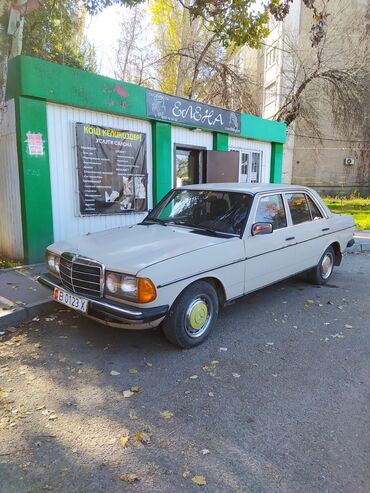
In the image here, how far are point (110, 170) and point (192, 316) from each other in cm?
486

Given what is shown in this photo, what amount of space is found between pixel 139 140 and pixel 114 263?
5.33 m

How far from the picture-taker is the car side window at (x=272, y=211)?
15.5 feet

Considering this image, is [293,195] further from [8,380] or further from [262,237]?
[8,380]

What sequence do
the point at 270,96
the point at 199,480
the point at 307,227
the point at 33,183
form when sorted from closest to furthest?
1. the point at 199,480
2. the point at 307,227
3. the point at 33,183
4. the point at 270,96

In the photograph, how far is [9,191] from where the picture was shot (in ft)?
→ 22.9

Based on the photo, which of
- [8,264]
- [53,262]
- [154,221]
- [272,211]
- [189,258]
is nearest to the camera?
[189,258]

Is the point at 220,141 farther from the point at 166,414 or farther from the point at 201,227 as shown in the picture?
the point at 166,414

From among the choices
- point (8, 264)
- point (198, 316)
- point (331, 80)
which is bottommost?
point (8, 264)

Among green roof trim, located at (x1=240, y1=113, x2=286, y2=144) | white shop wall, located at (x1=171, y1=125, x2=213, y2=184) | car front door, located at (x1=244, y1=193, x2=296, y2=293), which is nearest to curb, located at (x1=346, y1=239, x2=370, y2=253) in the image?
green roof trim, located at (x1=240, y1=113, x2=286, y2=144)

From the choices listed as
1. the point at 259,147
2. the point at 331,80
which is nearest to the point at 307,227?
the point at 259,147

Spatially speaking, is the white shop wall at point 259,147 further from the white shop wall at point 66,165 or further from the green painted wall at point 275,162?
the white shop wall at point 66,165

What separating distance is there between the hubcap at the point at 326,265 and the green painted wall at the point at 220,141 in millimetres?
5069

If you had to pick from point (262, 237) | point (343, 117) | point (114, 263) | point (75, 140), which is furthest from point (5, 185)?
point (343, 117)

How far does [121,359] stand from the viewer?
12.3ft
